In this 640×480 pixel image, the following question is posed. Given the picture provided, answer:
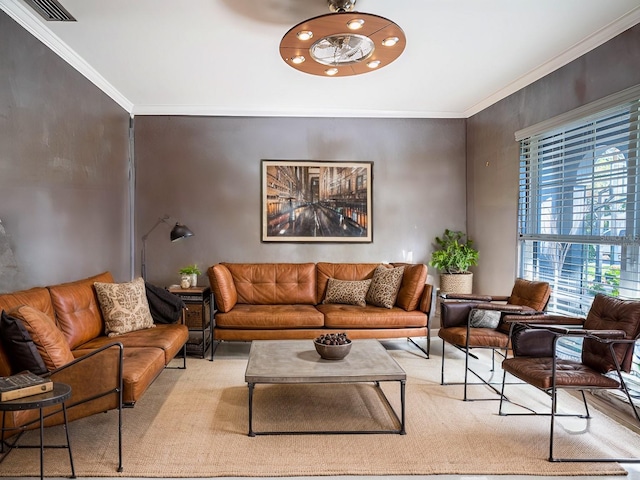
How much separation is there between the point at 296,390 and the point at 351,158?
314 cm

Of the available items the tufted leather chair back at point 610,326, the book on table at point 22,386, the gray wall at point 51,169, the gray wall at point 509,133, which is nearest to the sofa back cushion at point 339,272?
the gray wall at point 509,133

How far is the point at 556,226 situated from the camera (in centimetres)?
418

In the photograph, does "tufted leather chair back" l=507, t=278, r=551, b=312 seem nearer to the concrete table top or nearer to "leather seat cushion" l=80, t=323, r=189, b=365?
the concrete table top

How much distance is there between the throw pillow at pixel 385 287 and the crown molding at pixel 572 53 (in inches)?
86.8

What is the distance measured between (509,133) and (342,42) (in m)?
2.60

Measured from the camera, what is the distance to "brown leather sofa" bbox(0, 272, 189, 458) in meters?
2.49

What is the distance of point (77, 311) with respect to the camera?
3.45 metres

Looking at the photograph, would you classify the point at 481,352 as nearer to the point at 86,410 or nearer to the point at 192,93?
the point at 86,410

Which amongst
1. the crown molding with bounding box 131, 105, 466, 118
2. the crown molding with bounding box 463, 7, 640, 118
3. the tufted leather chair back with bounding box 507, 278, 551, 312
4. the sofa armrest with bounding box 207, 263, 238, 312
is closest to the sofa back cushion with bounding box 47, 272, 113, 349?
the sofa armrest with bounding box 207, 263, 238, 312

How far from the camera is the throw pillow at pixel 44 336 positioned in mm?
2488

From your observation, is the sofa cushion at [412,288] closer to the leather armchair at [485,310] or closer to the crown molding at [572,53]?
the leather armchair at [485,310]

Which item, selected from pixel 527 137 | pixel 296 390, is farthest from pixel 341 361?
pixel 527 137

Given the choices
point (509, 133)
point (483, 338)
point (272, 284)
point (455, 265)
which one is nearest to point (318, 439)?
point (483, 338)

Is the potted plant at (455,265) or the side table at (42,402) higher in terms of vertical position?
the potted plant at (455,265)
